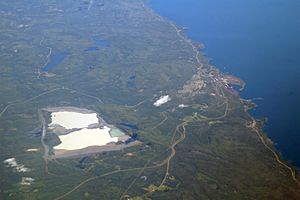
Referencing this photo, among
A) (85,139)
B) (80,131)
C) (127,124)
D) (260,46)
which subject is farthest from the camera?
(260,46)

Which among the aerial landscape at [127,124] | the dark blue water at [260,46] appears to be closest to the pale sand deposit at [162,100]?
the aerial landscape at [127,124]

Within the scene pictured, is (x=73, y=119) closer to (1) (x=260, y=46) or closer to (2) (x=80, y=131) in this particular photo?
(2) (x=80, y=131)

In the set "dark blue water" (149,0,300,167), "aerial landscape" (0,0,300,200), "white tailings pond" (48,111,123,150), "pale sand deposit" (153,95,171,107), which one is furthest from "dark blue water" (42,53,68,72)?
"dark blue water" (149,0,300,167)

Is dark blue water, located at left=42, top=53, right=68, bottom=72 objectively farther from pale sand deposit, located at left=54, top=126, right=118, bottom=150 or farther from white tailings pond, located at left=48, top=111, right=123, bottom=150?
pale sand deposit, located at left=54, top=126, right=118, bottom=150

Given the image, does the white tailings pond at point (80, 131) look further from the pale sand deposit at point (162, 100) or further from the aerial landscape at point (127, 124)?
the pale sand deposit at point (162, 100)

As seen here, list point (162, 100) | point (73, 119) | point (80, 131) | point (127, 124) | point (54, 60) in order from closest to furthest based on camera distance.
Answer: point (80, 131)
point (127, 124)
point (73, 119)
point (162, 100)
point (54, 60)

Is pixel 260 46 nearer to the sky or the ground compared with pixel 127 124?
nearer to the sky

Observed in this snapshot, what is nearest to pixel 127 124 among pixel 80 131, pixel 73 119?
pixel 80 131
